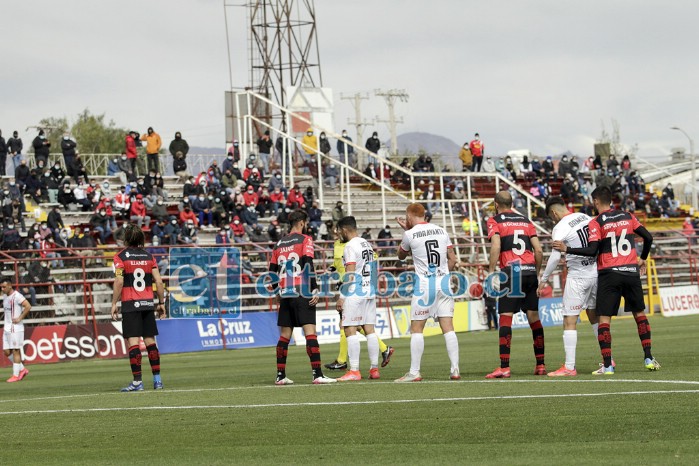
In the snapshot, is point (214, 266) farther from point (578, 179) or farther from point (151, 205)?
point (578, 179)

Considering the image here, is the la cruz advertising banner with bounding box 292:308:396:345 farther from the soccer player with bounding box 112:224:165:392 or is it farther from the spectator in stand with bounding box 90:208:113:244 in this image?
the soccer player with bounding box 112:224:165:392

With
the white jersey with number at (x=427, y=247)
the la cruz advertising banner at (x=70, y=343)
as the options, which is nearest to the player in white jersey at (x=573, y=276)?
the white jersey with number at (x=427, y=247)

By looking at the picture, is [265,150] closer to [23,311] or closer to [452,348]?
[23,311]

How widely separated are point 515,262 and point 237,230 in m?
22.2

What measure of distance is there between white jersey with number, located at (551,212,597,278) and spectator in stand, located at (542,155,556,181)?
38.5 m

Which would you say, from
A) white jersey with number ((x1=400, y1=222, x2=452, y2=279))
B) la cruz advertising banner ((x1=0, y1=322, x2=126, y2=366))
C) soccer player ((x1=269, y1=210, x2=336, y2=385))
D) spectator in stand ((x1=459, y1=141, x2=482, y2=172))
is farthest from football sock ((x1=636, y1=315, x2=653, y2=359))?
spectator in stand ((x1=459, y1=141, x2=482, y2=172))

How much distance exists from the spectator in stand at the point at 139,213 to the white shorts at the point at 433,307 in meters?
22.1

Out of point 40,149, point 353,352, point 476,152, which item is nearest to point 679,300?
point 476,152

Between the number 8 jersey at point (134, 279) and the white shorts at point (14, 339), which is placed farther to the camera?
the white shorts at point (14, 339)

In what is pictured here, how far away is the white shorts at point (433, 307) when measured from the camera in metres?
14.0

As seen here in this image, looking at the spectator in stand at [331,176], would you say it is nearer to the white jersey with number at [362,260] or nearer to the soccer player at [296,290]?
the white jersey with number at [362,260]

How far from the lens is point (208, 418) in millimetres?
10711

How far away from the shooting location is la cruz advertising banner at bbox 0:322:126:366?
26969 mm

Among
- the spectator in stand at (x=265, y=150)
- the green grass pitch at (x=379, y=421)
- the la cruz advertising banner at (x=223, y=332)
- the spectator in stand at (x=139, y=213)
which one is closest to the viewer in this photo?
the green grass pitch at (x=379, y=421)
